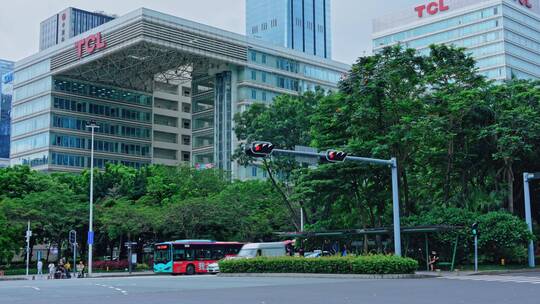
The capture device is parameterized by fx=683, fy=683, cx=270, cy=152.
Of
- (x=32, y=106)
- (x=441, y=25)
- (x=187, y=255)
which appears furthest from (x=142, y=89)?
(x=187, y=255)

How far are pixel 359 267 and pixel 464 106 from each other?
41.9 ft

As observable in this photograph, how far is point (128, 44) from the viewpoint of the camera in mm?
78188

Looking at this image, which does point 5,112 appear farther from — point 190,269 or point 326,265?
point 326,265

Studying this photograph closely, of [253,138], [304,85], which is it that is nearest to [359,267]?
[253,138]

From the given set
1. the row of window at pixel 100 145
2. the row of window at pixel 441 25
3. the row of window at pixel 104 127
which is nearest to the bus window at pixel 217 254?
the row of window at pixel 100 145

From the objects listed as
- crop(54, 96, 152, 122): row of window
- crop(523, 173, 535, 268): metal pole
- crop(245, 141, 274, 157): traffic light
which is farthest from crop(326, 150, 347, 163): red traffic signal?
crop(54, 96, 152, 122): row of window

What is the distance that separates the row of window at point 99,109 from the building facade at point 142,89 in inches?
5.7

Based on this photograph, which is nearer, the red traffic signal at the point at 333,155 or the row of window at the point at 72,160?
the red traffic signal at the point at 333,155

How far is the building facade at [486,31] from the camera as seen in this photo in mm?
103688

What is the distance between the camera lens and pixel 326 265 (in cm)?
3391

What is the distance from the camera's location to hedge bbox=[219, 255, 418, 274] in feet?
103

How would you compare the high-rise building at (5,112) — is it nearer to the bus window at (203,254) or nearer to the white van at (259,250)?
the bus window at (203,254)

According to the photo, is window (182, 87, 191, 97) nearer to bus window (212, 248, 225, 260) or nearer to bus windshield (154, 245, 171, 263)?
bus window (212, 248, 225, 260)

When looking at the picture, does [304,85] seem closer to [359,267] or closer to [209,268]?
[209,268]
